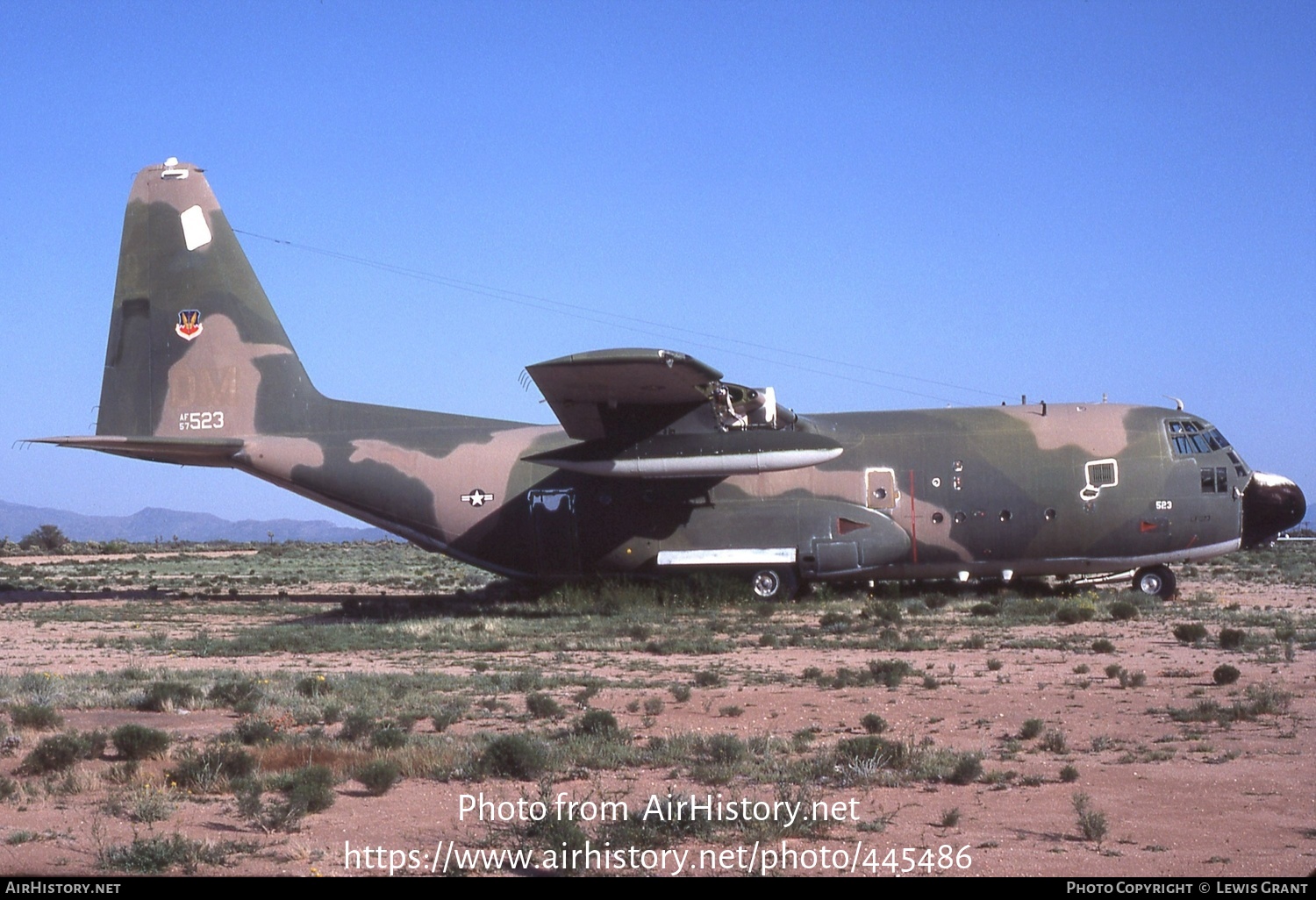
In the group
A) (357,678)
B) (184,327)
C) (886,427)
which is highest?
(184,327)

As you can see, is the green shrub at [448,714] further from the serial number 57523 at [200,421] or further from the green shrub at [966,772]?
the serial number 57523 at [200,421]

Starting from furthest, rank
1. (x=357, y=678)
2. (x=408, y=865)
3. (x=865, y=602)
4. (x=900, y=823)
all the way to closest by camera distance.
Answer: (x=865, y=602), (x=357, y=678), (x=900, y=823), (x=408, y=865)

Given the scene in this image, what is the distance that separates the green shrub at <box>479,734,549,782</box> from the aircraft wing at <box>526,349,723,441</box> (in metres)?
11.1

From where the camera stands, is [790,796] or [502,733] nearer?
[790,796]

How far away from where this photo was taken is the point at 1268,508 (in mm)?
24016

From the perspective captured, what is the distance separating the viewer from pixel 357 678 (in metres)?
15.0

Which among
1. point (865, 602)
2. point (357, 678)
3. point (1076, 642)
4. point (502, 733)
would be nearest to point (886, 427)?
point (865, 602)

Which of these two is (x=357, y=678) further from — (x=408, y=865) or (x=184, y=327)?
(x=184, y=327)

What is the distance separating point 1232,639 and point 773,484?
371 inches

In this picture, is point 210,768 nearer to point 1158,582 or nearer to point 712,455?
point 712,455

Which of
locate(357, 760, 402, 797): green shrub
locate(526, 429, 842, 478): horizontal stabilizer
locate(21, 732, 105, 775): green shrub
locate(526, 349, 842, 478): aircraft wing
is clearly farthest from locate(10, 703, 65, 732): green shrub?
locate(526, 429, 842, 478): horizontal stabilizer

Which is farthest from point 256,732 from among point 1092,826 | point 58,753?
point 1092,826

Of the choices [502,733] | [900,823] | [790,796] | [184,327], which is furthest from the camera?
[184,327]
